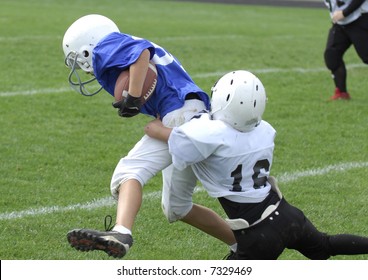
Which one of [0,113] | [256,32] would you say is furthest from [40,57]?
[256,32]

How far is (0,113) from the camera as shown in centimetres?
822

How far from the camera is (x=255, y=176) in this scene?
14.0ft

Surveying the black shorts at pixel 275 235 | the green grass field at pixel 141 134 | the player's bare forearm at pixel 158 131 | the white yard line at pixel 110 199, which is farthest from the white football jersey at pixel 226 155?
the white yard line at pixel 110 199

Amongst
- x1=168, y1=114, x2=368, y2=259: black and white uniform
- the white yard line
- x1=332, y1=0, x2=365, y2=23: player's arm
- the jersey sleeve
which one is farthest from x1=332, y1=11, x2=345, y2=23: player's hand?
x1=168, y1=114, x2=368, y2=259: black and white uniform

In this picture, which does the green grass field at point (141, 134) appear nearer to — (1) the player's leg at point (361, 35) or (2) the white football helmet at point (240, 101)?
(1) the player's leg at point (361, 35)

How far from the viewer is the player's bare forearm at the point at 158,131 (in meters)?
4.50

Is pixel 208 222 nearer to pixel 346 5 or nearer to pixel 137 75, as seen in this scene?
pixel 137 75

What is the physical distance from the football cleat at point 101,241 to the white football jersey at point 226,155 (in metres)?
0.43

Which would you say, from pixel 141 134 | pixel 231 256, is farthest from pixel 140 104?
pixel 141 134

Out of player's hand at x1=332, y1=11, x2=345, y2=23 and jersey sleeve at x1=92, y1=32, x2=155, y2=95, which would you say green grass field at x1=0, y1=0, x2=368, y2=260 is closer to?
player's hand at x1=332, y1=11, x2=345, y2=23

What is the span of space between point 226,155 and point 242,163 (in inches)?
3.3

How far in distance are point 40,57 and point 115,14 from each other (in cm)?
588

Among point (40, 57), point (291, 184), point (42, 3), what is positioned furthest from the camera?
point (42, 3)

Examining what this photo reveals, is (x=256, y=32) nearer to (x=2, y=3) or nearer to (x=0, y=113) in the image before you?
(x=2, y=3)
